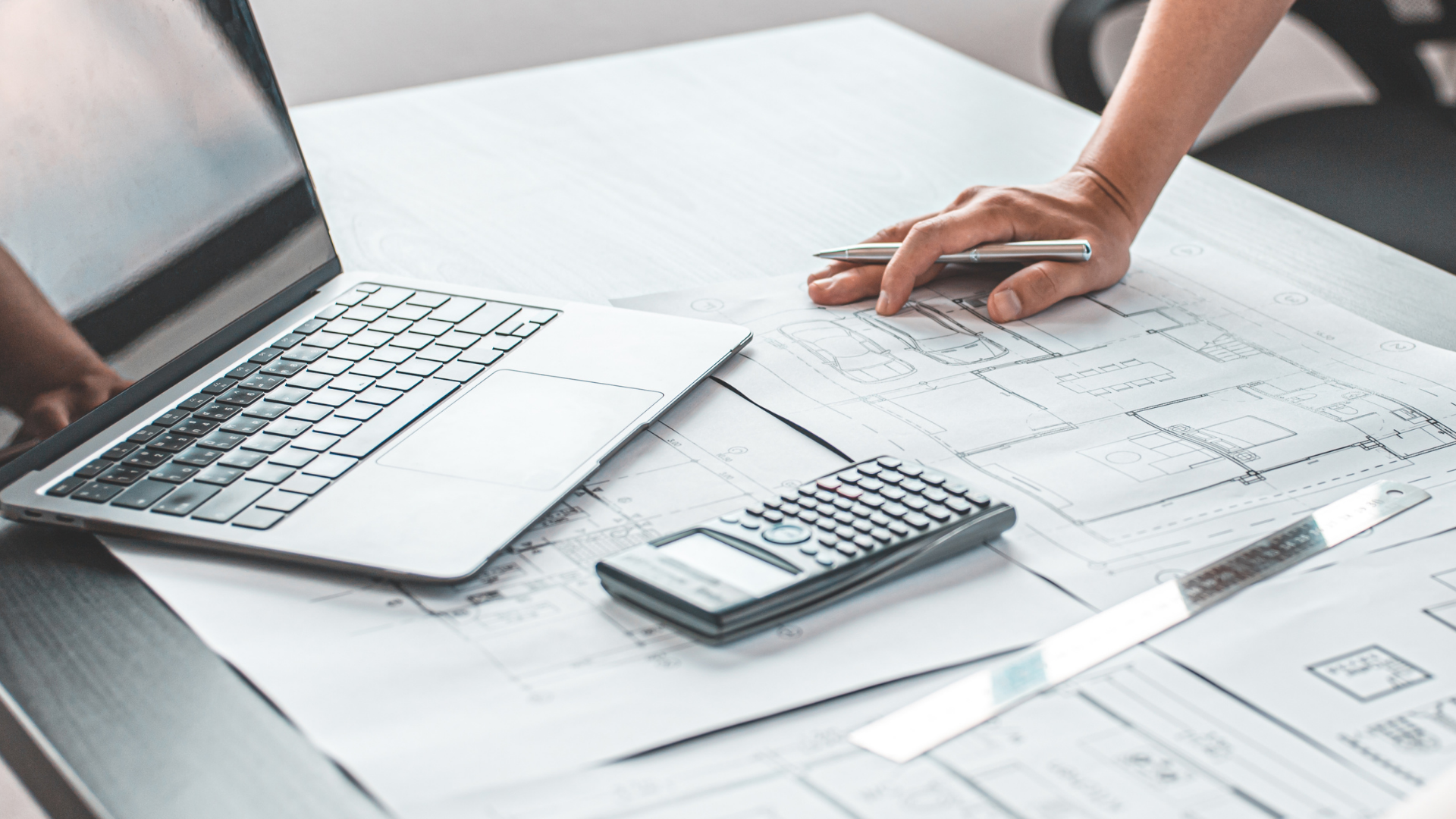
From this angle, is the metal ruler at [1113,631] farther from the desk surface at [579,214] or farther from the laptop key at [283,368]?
the laptop key at [283,368]

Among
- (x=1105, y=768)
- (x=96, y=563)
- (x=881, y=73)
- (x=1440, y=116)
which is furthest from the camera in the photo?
(x=1440, y=116)

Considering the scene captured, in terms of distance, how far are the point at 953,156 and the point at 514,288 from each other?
Answer: 1.41 ft

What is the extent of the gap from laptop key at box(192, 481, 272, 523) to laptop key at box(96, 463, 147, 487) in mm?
45

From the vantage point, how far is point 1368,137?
138 centimetres

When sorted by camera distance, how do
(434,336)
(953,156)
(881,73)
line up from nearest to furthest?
(434,336) → (953,156) → (881,73)

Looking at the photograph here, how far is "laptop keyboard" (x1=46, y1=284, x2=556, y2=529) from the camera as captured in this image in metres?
0.55

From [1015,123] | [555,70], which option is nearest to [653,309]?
[1015,123]

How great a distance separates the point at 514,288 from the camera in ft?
2.72

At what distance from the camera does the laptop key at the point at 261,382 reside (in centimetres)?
63

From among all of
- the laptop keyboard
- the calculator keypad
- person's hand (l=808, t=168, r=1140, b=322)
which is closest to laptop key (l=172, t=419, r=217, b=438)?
the laptop keyboard

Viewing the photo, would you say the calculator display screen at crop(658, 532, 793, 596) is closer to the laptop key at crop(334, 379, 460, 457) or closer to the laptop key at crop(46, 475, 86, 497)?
the laptop key at crop(334, 379, 460, 457)

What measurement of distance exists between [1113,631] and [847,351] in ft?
0.97

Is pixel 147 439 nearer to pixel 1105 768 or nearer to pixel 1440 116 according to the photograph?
pixel 1105 768

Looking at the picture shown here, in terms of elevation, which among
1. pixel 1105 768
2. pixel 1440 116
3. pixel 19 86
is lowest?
pixel 1440 116
